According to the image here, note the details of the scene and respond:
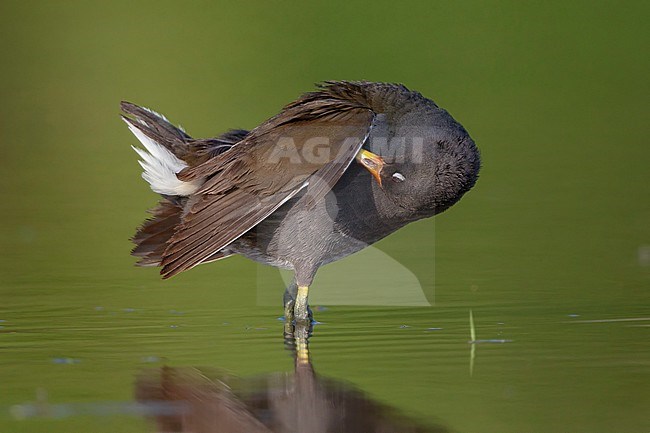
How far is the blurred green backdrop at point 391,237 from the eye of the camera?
6406 millimetres

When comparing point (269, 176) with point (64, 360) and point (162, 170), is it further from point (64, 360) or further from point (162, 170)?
point (64, 360)

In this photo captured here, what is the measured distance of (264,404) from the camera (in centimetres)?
580

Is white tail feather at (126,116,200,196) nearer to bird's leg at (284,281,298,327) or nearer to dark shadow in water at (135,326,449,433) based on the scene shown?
bird's leg at (284,281,298,327)

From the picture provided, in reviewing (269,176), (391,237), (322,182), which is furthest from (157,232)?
(391,237)

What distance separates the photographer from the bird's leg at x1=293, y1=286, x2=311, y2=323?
7629 mm

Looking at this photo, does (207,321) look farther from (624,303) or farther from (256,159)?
(624,303)

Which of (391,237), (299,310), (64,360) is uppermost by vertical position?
(391,237)

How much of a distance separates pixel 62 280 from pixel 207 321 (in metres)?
1.68

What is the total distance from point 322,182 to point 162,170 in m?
1.34

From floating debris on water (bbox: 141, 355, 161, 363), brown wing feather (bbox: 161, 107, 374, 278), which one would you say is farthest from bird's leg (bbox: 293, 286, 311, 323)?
floating debris on water (bbox: 141, 355, 161, 363)

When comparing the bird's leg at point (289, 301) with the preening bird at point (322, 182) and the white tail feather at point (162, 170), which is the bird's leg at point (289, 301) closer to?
the preening bird at point (322, 182)

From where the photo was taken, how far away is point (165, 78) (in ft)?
63.2

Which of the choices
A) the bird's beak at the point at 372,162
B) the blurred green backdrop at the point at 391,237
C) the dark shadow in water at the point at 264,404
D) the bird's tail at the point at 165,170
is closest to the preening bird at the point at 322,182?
the bird's beak at the point at 372,162

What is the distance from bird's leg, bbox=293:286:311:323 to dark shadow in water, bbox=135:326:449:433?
1040 millimetres
